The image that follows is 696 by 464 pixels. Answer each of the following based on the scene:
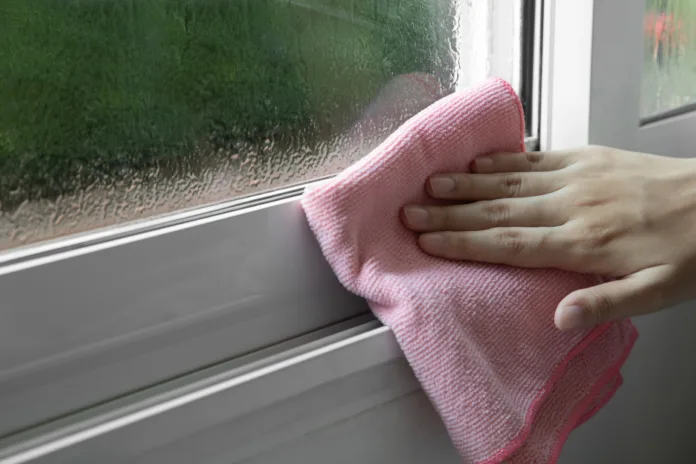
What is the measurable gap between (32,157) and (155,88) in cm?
11

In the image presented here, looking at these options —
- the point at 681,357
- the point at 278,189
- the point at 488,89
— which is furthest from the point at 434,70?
the point at 681,357

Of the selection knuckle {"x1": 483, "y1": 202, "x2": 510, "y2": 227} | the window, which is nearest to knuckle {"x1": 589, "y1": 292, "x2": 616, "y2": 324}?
knuckle {"x1": 483, "y1": 202, "x2": 510, "y2": 227}

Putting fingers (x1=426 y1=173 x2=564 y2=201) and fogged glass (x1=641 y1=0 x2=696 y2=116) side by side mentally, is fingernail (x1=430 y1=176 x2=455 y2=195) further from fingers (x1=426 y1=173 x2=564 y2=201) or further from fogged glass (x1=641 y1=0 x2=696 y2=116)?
fogged glass (x1=641 y1=0 x2=696 y2=116)

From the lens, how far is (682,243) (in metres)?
0.76

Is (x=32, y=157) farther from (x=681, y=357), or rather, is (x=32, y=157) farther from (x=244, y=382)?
(x=681, y=357)

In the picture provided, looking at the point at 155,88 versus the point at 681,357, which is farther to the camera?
the point at 681,357

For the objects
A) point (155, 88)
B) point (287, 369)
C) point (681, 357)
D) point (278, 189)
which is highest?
point (155, 88)

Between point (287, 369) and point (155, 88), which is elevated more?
point (155, 88)

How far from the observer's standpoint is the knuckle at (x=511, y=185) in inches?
29.3

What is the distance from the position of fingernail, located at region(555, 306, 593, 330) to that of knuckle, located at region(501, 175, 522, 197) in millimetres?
123

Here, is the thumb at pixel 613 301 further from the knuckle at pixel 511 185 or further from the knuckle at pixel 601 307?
the knuckle at pixel 511 185

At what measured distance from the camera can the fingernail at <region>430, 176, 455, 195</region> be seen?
71cm

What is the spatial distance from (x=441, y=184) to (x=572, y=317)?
0.55ft

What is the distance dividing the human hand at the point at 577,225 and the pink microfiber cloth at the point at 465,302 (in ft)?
0.06
